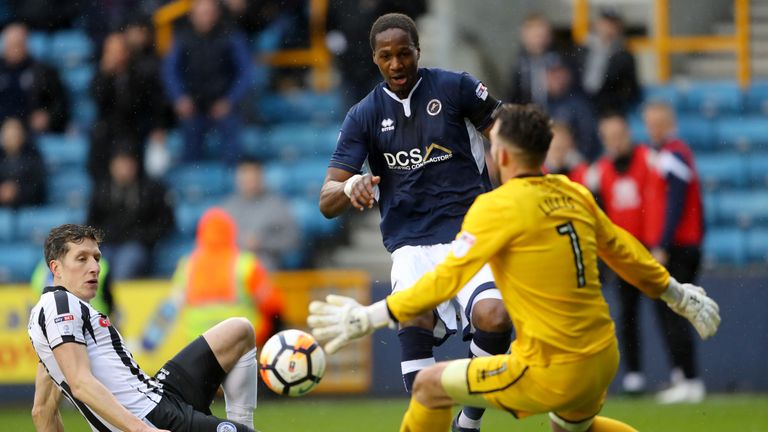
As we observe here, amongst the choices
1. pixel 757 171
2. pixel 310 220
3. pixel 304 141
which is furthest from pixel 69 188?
pixel 757 171

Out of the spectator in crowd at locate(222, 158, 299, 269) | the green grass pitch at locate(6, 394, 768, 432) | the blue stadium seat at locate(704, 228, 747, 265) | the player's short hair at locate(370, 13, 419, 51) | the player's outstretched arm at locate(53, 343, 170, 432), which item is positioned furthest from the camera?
the spectator in crowd at locate(222, 158, 299, 269)

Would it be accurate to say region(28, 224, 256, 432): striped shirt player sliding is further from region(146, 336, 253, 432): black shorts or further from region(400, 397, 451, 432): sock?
region(400, 397, 451, 432): sock

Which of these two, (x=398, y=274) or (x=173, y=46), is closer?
(x=398, y=274)

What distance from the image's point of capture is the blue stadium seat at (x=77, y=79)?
1682 centimetres

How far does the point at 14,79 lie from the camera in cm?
1548

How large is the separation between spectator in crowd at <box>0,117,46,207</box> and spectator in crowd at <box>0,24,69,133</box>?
0.47m

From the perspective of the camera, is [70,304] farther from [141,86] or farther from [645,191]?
[141,86]

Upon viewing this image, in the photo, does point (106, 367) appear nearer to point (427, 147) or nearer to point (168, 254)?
point (427, 147)

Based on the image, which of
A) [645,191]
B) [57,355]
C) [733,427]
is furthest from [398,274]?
[645,191]

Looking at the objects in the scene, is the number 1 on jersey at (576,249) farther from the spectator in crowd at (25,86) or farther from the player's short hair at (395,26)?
the spectator in crowd at (25,86)

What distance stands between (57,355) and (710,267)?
8.25 m

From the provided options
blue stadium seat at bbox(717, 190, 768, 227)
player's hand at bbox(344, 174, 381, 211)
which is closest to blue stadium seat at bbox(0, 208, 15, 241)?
blue stadium seat at bbox(717, 190, 768, 227)

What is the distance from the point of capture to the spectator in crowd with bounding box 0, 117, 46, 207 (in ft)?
48.8

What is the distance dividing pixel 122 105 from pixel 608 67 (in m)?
5.40
